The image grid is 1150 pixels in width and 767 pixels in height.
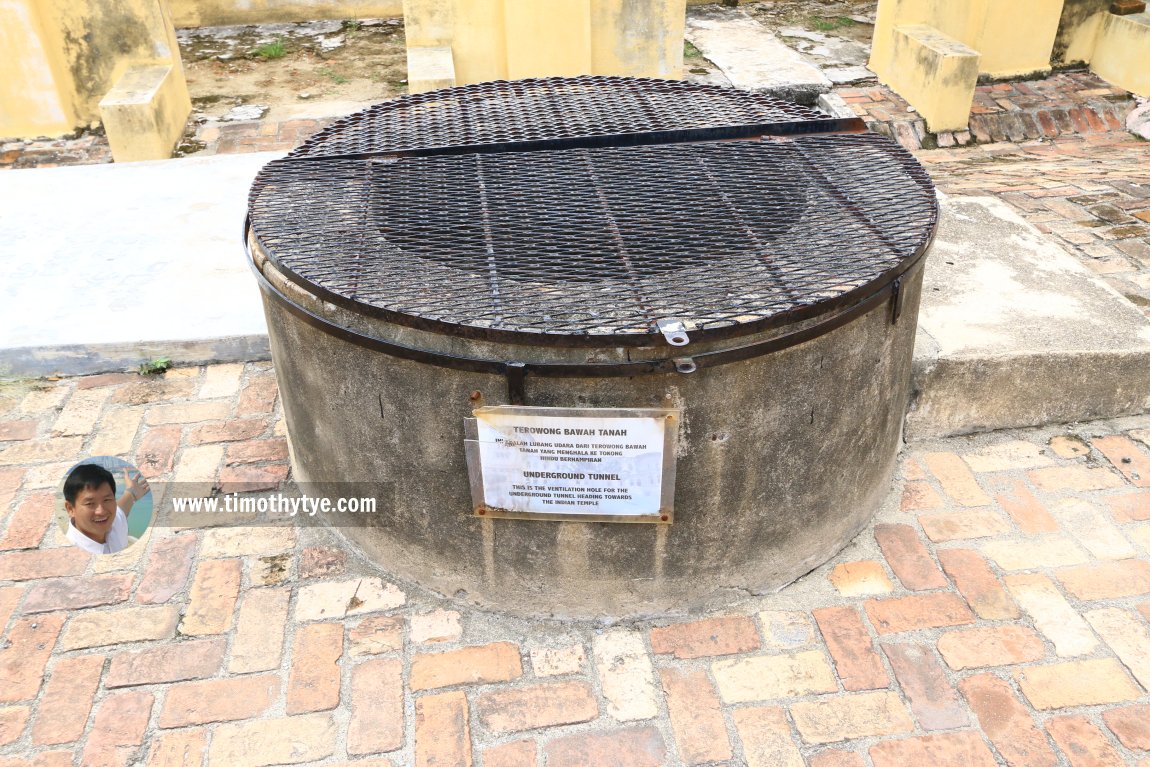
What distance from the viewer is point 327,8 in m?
8.68

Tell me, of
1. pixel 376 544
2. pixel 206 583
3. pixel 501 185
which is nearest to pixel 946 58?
pixel 501 185

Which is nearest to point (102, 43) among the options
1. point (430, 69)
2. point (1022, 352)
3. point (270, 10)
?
point (430, 69)

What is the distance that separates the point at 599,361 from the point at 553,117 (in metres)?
1.91

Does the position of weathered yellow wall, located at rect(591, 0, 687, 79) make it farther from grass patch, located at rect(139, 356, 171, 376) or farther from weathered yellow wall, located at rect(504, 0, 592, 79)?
grass patch, located at rect(139, 356, 171, 376)

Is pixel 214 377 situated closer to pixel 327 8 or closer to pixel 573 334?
pixel 573 334

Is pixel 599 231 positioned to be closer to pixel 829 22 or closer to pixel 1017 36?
pixel 1017 36

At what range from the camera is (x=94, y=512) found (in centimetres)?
326

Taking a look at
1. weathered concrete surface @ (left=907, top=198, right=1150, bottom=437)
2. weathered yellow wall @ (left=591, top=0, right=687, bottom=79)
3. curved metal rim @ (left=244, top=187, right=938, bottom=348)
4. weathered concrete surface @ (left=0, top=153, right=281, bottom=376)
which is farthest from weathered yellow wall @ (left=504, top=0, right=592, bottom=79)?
curved metal rim @ (left=244, top=187, right=938, bottom=348)

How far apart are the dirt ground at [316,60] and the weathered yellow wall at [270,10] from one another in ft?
0.27

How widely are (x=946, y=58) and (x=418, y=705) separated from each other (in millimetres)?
5462

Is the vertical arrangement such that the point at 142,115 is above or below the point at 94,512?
above

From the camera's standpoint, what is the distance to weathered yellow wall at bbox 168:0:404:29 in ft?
28.0

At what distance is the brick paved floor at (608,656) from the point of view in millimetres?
2510

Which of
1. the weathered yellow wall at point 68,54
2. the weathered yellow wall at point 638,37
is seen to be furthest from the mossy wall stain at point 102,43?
the weathered yellow wall at point 638,37
